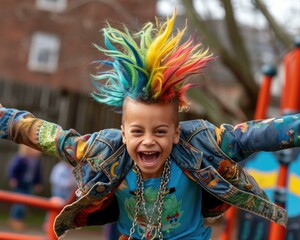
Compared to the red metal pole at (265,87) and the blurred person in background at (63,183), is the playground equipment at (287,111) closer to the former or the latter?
the red metal pole at (265,87)

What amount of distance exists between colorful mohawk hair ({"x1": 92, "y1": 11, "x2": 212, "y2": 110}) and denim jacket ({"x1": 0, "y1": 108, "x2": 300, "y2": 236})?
18 centimetres

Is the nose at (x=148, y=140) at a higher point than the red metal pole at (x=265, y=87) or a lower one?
lower

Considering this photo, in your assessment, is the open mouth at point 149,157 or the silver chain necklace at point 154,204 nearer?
the open mouth at point 149,157

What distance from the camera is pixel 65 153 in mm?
2668

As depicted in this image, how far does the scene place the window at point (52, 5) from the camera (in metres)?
18.0

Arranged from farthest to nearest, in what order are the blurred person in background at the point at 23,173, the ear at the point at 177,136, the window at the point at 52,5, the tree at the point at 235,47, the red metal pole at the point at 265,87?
the window at the point at 52,5
the blurred person in background at the point at 23,173
the tree at the point at 235,47
the red metal pole at the point at 265,87
the ear at the point at 177,136

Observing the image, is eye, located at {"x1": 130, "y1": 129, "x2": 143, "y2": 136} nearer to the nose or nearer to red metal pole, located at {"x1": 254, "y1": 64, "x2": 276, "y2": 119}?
the nose

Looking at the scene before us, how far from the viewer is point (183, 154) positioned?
8.62 ft

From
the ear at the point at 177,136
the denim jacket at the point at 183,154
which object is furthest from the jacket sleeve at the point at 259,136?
the ear at the point at 177,136

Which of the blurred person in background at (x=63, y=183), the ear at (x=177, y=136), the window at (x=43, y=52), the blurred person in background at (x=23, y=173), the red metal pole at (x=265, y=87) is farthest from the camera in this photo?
the window at (x=43, y=52)

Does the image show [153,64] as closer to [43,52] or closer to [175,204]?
[175,204]

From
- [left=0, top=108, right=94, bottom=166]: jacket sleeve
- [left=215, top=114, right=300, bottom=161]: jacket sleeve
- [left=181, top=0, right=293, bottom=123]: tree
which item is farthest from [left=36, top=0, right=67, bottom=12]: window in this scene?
[left=215, top=114, right=300, bottom=161]: jacket sleeve

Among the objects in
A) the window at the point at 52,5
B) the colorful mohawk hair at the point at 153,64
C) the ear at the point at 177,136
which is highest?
the window at the point at 52,5

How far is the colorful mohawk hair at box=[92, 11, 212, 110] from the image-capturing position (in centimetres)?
250
